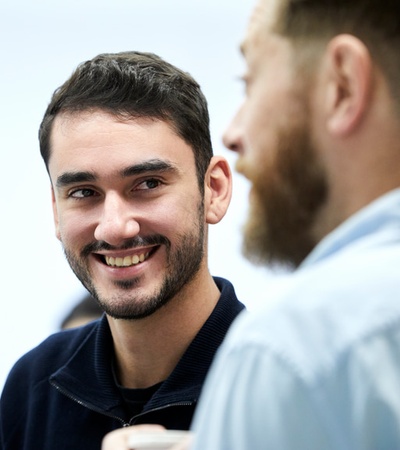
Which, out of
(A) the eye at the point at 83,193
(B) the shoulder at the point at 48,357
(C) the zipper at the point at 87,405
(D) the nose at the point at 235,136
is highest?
(D) the nose at the point at 235,136

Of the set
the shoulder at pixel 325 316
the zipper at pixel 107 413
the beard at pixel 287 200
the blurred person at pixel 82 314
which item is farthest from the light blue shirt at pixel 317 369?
the blurred person at pixel 82 314

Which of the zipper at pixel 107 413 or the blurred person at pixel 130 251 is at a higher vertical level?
the blurred person at pixel 130 251

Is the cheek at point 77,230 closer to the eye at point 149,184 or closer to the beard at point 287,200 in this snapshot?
the eye at point 149,184

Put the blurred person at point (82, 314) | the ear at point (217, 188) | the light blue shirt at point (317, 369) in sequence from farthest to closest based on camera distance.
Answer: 1. the blurred person at point (82, 314)
2. the ear at point (217, 188)
3. the light blue shirt at point (317, 369)

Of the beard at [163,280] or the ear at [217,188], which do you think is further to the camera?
the ear at [217,188]

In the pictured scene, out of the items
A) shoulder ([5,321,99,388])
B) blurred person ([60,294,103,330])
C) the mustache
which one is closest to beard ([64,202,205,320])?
the mustache

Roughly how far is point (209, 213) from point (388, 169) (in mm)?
949

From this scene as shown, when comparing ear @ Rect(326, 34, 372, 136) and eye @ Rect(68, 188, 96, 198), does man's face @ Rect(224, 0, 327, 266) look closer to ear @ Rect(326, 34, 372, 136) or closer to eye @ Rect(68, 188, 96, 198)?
ear @ Rect(326, 34, 372, 136)

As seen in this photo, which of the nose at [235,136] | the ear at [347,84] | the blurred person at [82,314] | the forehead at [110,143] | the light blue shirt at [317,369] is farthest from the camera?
the blurred person at [82,314]

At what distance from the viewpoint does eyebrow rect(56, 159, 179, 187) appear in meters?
1.70

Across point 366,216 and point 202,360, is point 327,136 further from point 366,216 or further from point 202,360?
point 202,360

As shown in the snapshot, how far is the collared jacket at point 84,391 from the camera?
164 centimetres

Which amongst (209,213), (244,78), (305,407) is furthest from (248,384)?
(209,213)

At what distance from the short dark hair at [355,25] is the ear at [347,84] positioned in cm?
2
